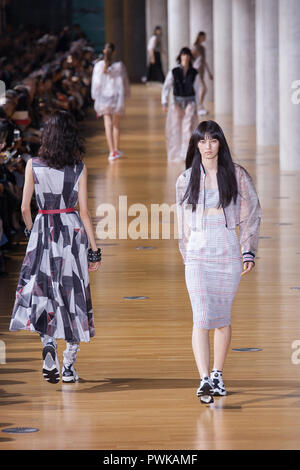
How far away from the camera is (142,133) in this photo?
2066cm

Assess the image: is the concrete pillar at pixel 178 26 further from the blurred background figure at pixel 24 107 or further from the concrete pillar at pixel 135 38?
the concrete pillar at pixel 135 38

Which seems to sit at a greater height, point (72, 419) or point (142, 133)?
point (142, 133)

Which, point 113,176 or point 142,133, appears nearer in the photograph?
point 113,176

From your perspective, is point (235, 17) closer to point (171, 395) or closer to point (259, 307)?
point (259, 307)

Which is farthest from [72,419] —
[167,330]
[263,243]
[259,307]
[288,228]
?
[288,228]

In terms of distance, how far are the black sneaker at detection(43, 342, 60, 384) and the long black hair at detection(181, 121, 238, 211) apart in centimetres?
108

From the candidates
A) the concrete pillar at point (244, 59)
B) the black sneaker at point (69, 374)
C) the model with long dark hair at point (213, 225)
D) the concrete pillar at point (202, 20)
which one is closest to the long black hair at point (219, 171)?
the model with long dark hair at point (213, 225)

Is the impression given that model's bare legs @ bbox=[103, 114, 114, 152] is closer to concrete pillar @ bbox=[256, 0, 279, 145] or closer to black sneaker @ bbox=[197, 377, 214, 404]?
concrete pillar @ bbox=[256, 0, 279, 145]

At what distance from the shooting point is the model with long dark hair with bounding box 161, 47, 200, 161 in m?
15.5

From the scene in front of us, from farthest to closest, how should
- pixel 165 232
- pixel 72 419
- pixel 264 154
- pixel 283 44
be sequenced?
pixel 264 154 → pixel 283 44 → pixel 165 232 → pixel 72 419

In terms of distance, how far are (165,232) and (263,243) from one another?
1130 millimetres

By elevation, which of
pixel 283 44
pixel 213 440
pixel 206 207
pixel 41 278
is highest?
pixel 283 44

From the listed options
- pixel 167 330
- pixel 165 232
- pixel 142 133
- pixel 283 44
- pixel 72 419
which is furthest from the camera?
pixel 142 133

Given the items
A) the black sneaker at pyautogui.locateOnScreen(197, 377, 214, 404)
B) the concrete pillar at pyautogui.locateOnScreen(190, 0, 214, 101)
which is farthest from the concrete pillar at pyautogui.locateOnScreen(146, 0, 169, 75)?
the black sneaker at pyautogui.locateOnScreen(197, 377, 214, 404)
